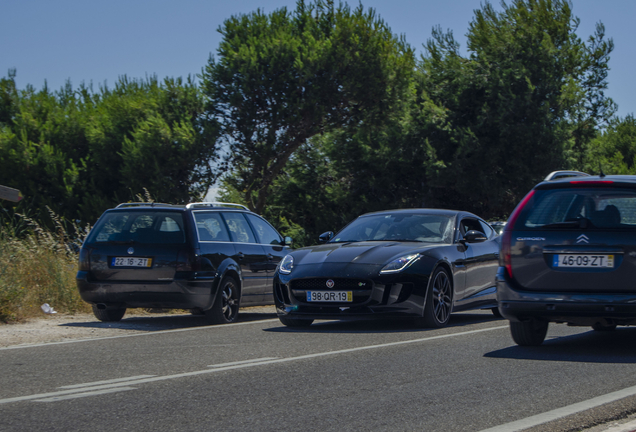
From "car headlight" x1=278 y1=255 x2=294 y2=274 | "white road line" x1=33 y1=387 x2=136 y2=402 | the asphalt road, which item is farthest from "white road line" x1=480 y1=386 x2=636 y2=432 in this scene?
"car headlight" x1=278 y1=255 x2=294 y2=274

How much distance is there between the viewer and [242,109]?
110ft

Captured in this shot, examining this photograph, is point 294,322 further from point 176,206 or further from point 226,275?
A: point 176,206

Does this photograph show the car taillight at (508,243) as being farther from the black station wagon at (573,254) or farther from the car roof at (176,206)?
the car roof at (176,206)

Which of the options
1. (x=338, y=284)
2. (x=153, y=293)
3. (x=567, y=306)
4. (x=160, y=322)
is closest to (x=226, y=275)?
(x=153, y=293)

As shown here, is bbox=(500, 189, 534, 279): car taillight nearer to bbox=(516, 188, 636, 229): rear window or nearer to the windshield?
bbox=(516, 188, 636, 229): rear window

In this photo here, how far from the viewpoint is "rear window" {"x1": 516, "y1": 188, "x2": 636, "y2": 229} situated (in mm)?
7641

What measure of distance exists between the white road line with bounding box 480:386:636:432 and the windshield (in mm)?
5219

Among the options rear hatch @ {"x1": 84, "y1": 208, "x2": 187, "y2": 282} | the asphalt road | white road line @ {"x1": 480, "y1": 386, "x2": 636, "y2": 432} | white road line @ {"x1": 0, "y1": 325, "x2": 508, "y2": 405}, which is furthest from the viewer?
rear hatch @ {"x1": 84, "y1": 208, "x2": 187, "y2": 282}

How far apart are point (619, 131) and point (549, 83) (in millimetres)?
34893

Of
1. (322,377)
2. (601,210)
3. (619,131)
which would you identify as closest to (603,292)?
(601,210)

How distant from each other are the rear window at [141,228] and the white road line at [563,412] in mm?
6646

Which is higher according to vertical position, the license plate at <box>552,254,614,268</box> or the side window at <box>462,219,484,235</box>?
the side window at <box>462,219,484,235</box>

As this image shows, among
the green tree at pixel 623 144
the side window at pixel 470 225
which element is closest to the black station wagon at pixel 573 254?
the side window at pixel 470 225

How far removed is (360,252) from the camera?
1034cm
